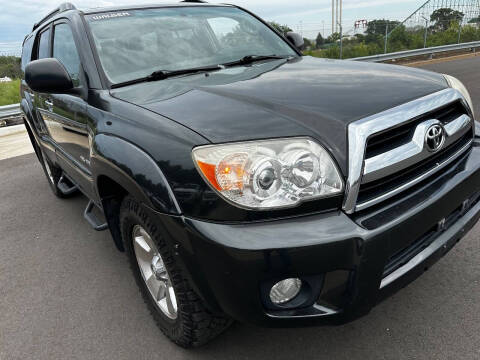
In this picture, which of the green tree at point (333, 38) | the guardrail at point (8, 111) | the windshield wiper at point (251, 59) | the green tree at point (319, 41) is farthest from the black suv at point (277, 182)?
the green tree at point (319, 41)

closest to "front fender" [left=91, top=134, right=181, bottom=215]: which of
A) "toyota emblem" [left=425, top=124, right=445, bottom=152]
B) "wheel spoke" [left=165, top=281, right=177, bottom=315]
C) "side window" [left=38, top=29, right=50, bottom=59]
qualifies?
"wheel spoke" [left=165, top=281, right=177, bottom=315]

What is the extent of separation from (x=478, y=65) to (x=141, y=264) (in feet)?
44.6

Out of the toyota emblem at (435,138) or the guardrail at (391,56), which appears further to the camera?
the guardrail at (391,56)

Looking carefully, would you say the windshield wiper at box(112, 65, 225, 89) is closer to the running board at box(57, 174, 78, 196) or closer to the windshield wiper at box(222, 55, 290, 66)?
the windshield wiper at box(222, 55, 290, 66)

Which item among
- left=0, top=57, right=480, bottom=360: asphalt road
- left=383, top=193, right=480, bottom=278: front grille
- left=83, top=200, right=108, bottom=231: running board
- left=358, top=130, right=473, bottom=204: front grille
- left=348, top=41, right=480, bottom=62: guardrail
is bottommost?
left=0, top=57, right=480, bottom=360: asphalt road

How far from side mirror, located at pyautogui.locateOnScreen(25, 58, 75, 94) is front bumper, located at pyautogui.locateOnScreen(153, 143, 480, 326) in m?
1.23

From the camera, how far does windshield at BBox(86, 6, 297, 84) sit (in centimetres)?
247

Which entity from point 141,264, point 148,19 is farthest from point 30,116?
point 141,264

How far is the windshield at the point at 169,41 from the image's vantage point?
2.47 meters

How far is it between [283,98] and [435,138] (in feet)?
2.27

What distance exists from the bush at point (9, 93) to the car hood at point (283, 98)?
36.5 feet

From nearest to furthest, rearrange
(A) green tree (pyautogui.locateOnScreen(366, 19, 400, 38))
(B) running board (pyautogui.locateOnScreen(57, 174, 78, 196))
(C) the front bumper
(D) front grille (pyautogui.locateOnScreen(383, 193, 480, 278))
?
(C) the front bumper → (D) front grille (pyautogui.locateOnScreen(383, 193, 480, 278)) → (B) running board (pyautogui.locateOnScreen(57, 174, 78, 196)) → (A) green tree (pyautogui.locateOnScreen(366, 19, 400, 38))

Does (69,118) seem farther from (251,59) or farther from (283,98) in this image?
(283,98)

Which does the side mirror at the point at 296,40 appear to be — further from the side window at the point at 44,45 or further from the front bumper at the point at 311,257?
the front bumper at the point at 311,257
